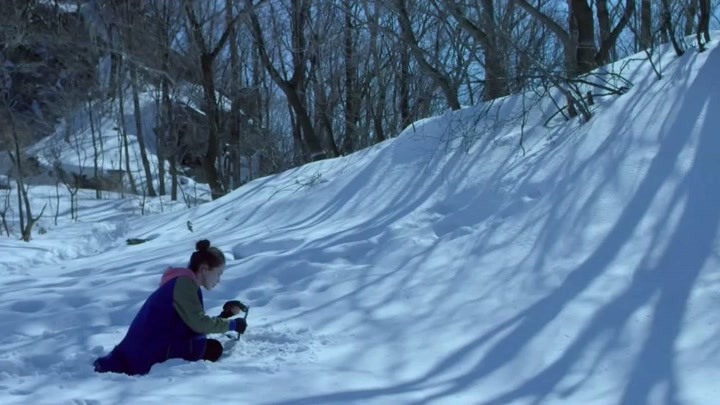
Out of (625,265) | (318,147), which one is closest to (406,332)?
(625,265)

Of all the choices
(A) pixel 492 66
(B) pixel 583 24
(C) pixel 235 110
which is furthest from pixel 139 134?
(B) pixel 583 24

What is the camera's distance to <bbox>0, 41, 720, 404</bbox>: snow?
392 cm

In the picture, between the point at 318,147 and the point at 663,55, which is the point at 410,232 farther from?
the point at 318,147

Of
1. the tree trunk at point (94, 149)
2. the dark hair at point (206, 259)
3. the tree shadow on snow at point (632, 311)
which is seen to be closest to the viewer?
the tree shadow on snow at point (632, 311)

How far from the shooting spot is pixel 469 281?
5605 millimetres

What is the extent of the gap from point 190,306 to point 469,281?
2.18 m

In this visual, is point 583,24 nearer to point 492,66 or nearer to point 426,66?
point 492,66

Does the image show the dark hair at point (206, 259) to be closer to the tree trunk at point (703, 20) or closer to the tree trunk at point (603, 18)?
the tree trunk at point (703, 20)

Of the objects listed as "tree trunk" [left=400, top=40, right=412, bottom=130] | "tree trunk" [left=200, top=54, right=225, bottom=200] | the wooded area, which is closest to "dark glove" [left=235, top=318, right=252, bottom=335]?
the wooded area

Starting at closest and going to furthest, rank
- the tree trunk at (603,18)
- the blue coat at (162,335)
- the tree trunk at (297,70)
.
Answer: the blue coat at (162,335) < the tree trunk at (603,18) < the tree trunk at (297,70)

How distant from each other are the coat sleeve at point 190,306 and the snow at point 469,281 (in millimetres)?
227

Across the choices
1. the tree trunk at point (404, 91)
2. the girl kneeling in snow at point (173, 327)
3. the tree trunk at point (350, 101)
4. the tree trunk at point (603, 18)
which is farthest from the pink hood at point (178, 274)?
the tree trunk at point (350, 101)

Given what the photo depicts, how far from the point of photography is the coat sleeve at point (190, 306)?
435 centimetres

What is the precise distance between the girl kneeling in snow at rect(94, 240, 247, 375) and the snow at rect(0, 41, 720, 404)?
133mm
